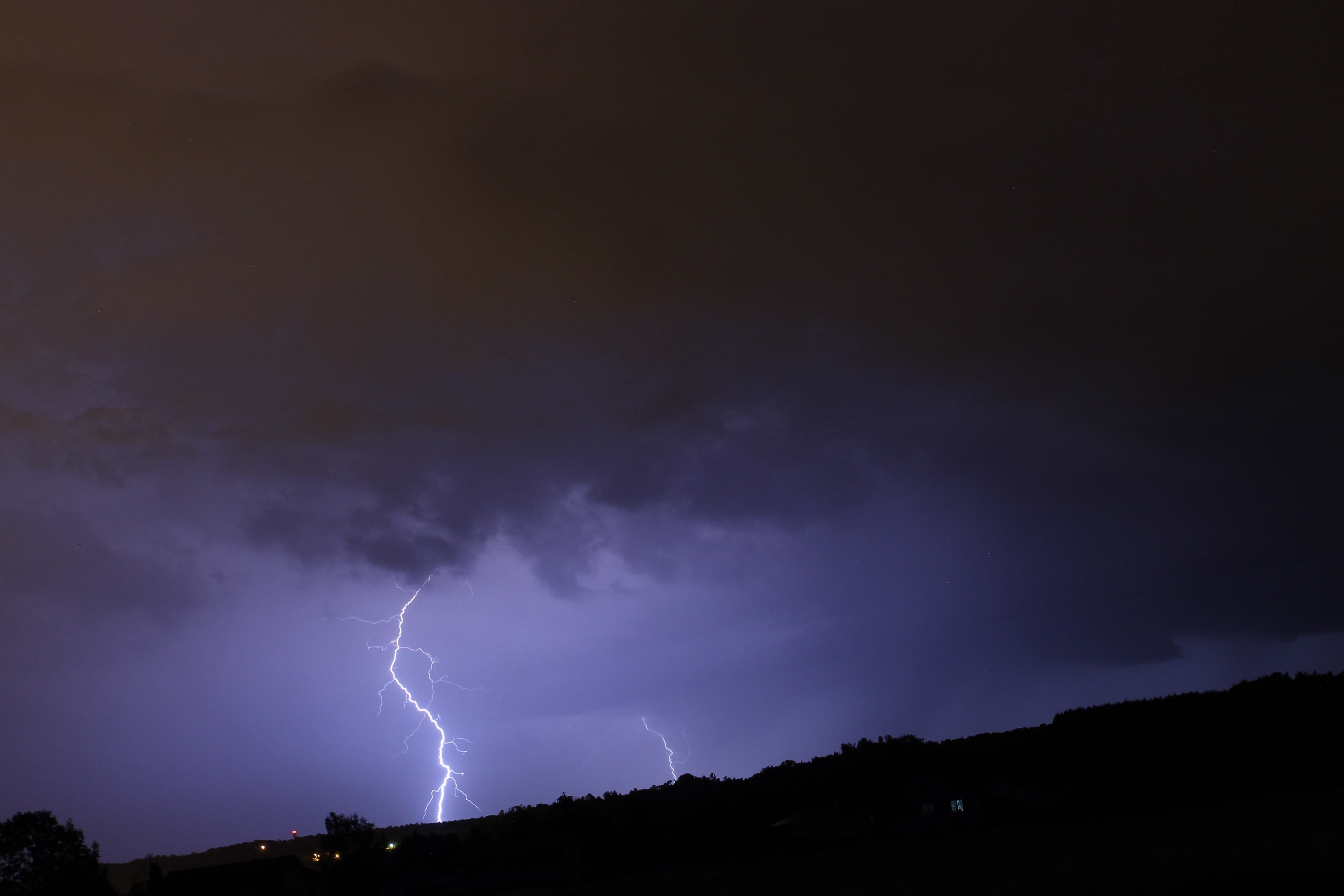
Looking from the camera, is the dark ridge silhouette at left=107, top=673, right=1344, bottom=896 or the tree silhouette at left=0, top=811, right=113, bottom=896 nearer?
the dark ridge silhouette at left=107, top=673, right=1344, bottom=896

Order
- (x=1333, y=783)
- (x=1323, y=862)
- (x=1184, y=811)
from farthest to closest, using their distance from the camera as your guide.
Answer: (x=1333, y=783) → (x=1184, y=811) → (x=1323, y=862)

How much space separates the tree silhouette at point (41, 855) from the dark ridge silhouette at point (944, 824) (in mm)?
4055

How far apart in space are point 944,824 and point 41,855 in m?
55.9

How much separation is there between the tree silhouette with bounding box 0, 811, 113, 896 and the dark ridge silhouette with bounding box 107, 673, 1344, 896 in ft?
13.3

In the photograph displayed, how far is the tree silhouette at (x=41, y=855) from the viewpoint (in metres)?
56.5

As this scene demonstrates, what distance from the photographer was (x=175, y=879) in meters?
57.1

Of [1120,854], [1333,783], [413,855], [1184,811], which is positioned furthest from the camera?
[413,855]

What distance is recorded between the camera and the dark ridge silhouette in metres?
34.6

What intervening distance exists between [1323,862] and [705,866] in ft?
112

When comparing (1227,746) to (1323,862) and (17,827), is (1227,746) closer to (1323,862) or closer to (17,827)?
(1323,862)

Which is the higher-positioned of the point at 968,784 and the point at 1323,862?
the point at 968,784

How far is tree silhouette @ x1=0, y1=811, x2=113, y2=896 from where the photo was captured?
56.5 metres

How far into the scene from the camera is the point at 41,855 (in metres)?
57.3

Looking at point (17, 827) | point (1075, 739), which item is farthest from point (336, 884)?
point (1075, 739)
